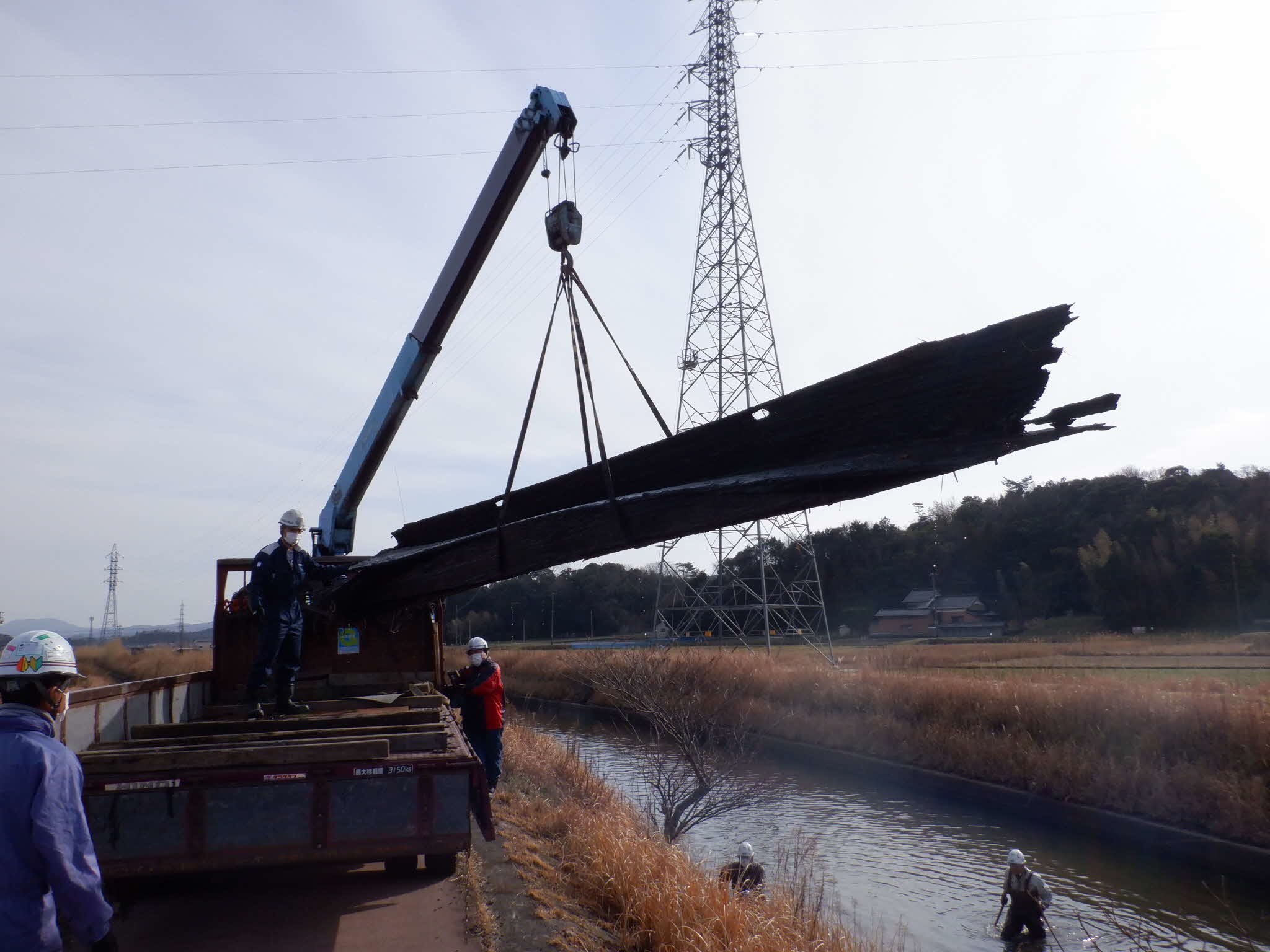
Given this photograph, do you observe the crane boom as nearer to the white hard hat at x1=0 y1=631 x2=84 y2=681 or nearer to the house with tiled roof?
the white hard hat at x1=0 y1=631 x2=84 y2=681

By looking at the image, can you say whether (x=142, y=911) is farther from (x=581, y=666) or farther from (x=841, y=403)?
(x=581, y=666)

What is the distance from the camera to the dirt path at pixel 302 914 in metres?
5.25

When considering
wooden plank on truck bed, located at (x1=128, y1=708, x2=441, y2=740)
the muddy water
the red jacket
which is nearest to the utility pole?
the muddy water

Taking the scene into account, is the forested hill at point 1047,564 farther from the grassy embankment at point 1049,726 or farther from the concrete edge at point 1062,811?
the concrete edge at point 1062,811

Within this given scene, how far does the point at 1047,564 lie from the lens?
5941 cm

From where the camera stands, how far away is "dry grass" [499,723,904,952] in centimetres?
579

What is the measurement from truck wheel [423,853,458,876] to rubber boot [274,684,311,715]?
5.22ft

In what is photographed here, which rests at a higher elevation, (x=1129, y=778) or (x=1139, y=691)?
(x=1139, y=691)

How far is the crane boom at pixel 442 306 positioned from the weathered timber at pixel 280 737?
231 inches

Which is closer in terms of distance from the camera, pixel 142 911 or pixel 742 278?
pixel 142 911

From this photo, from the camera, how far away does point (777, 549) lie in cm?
5606

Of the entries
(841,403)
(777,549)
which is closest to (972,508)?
(777,549)

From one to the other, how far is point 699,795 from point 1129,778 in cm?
806

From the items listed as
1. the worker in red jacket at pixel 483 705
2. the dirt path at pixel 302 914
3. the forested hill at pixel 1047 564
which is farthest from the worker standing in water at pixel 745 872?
the forested hill at pixel 1047 564
